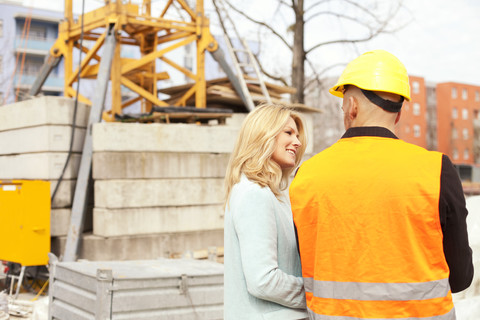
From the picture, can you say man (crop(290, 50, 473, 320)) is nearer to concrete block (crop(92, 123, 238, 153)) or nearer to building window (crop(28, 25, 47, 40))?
concrete block (crop(92, 123, 238, 153))

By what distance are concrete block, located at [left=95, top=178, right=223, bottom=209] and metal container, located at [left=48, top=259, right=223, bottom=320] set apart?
3224 millimetres

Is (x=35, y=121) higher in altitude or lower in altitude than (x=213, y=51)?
lower

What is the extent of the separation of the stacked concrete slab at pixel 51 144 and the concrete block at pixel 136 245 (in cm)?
44

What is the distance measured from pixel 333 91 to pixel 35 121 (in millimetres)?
6608

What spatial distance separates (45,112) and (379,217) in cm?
684

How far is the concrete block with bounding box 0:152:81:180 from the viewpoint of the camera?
25.3 ft

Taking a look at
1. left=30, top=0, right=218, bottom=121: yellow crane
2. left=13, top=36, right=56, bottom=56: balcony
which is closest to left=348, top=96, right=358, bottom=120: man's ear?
left=30, top=0, right=218, bottom=121: yellow crane

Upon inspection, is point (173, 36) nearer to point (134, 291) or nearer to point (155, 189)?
point (155, 189)

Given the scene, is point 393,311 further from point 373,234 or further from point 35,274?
point 35,274

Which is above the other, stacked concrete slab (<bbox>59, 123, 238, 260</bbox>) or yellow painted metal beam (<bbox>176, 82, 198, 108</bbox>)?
yellow painted metal beam (<bbox>176, 82, 198, 108</bbox>)

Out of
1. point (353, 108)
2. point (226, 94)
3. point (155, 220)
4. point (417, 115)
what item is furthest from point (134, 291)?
point (417, 115)

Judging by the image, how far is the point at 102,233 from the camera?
762 cm

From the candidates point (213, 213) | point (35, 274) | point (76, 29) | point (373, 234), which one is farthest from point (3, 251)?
point (373, 234)

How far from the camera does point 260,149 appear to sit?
231 centimetres
